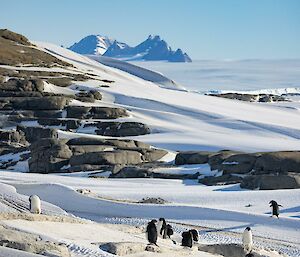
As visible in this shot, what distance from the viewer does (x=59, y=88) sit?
69.5 metres

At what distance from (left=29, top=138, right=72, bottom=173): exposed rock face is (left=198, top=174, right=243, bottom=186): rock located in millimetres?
11977

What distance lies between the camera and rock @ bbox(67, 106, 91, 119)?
59.2 m

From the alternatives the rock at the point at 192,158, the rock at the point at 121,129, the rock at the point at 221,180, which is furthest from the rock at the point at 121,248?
the rock at the point at 121,129

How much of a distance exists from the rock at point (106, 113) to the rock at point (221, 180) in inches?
1058

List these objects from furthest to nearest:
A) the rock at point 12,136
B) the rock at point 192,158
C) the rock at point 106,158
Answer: the rock at point 12,136
the rock at point 106,158
the rock at point 192,158

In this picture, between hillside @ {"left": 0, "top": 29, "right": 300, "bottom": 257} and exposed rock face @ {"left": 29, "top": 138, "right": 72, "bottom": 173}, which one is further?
exposed rock face @ {"left": 29, "top": 138, "right": 72, "bottom": 173}

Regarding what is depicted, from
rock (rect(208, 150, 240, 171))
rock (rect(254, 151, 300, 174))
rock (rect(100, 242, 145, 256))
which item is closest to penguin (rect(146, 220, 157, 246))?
rock (rect(100, 242, 145, 256))

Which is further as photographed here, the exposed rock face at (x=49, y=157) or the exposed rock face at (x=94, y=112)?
the exposed rock face at (x=94, y=112)

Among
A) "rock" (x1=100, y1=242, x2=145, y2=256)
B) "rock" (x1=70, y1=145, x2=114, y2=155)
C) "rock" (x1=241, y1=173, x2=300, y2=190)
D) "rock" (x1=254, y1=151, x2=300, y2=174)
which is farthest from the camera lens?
"rock" (x1=70, y1=145, x2=114, y2=155)

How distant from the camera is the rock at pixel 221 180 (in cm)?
3259

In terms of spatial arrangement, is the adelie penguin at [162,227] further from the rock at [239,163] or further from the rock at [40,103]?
the rock at [40,103]

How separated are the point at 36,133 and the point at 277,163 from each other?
25.7 meters

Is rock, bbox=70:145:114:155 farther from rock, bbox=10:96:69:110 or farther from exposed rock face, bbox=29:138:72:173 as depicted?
rock, bbox=10:96:69:110

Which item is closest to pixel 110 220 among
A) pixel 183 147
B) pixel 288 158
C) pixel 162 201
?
pixel 162 201
